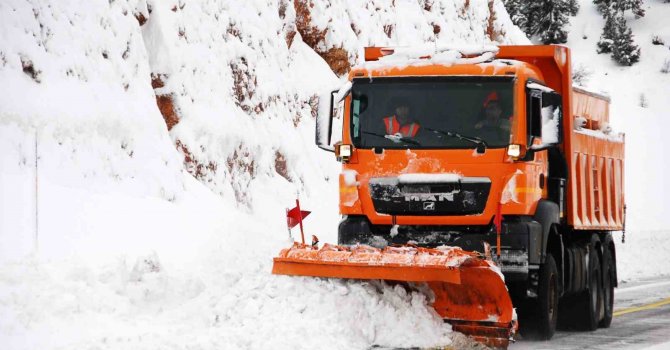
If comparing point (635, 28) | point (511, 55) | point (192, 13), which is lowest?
point (511, 55)

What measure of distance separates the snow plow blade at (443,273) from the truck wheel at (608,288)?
4.25 metres

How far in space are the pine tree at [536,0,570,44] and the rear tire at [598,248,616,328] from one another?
51.0 m

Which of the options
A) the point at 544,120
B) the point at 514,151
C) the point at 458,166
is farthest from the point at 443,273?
the point at 544,120

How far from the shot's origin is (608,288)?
14.3m

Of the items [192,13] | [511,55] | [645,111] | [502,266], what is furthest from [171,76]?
[645,111]

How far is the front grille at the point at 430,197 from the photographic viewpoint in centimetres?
1081

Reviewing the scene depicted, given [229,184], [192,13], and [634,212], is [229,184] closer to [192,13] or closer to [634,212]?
[192,13]

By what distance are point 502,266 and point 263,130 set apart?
11246 millimetres

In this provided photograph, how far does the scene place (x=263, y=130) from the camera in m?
21.3

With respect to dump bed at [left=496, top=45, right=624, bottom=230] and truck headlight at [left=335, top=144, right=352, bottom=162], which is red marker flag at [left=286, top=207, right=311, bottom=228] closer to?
truck headlight at [left=335, top=144, right=352, bottom=162]

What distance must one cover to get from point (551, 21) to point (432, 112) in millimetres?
55513

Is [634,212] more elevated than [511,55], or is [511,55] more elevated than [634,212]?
[511,55]

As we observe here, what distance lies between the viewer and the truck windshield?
11.0 metres

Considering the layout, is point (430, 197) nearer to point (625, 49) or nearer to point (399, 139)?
point (399, 139)
